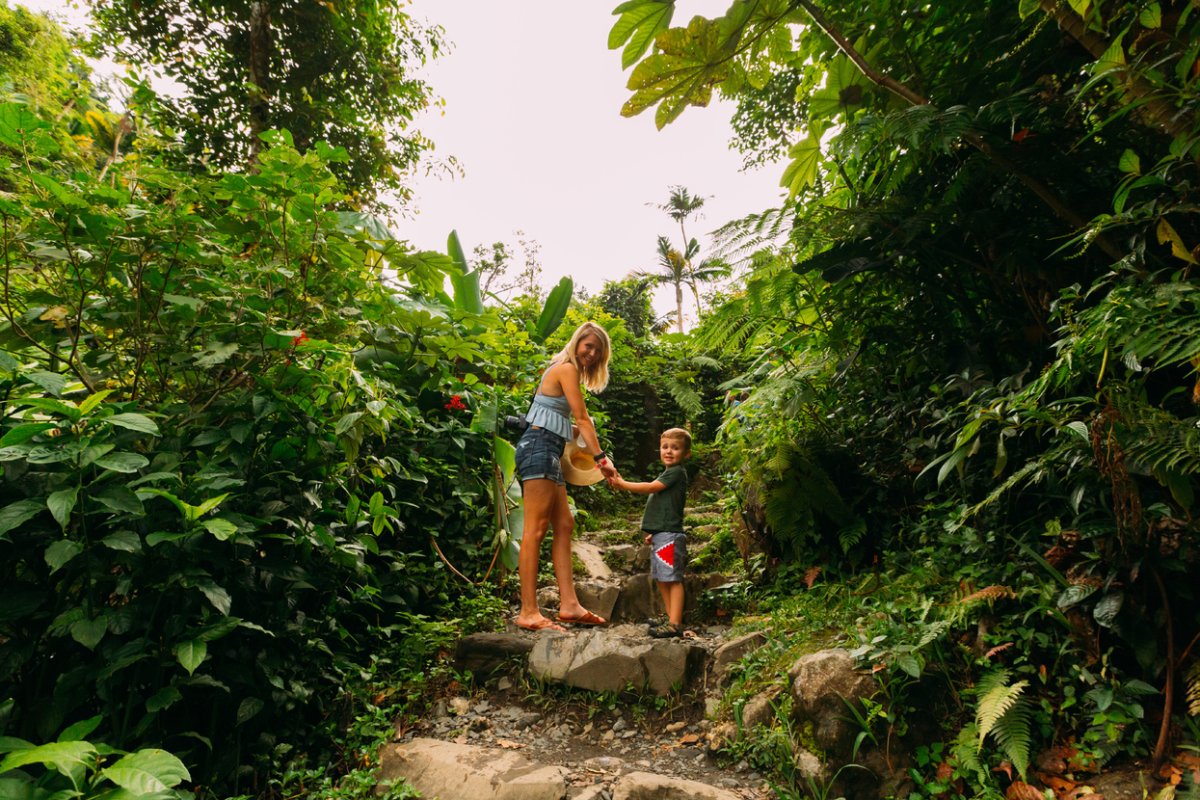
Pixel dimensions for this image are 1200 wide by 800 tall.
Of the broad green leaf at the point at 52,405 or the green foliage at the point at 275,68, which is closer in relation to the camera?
the broad green leaf at the point at 52,405

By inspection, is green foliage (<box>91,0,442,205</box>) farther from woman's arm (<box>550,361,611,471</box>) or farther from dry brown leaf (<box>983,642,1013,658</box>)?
dry brown leaf (<box>983,642,1013,658</box>)

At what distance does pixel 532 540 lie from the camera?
10.4ft

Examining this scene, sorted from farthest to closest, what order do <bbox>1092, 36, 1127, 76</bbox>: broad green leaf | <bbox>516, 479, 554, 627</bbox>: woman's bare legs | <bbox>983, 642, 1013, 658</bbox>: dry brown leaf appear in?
<bbox>516, 479, 554, 627</bbox>: woman's bare legs < <bbox>983, 642, 1013, 658</bbox>: dry brown leaf < <bbox>1092, 36, 1127, 76</bbox>: broad green leaf

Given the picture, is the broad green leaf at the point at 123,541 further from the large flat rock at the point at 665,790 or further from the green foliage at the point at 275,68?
the green foliage at the point at 275,68

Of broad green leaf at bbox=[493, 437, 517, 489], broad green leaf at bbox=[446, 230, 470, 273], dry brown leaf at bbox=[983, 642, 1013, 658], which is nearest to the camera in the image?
dry brown leaf at bbox=[983, 642, 1013, 658]

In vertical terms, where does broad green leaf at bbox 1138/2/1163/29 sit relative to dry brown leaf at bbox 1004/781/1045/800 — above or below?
above

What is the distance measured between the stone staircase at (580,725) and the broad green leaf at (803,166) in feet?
7.30

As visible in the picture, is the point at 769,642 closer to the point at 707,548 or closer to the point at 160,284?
the point at 707,548

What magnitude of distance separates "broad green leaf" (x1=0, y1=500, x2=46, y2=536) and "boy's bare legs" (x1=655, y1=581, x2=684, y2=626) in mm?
3024

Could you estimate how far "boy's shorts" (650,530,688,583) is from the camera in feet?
11.7

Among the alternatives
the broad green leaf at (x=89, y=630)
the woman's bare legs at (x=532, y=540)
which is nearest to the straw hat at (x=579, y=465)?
the woman's bare legs at (x=532, y=540)

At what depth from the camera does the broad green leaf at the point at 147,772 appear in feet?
3.92

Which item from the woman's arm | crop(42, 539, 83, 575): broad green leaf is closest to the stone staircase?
the woman's arm

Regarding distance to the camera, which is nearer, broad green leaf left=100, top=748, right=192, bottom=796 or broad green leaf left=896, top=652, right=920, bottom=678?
broad green leaf left=100, top=748, right=192, bottom=796
